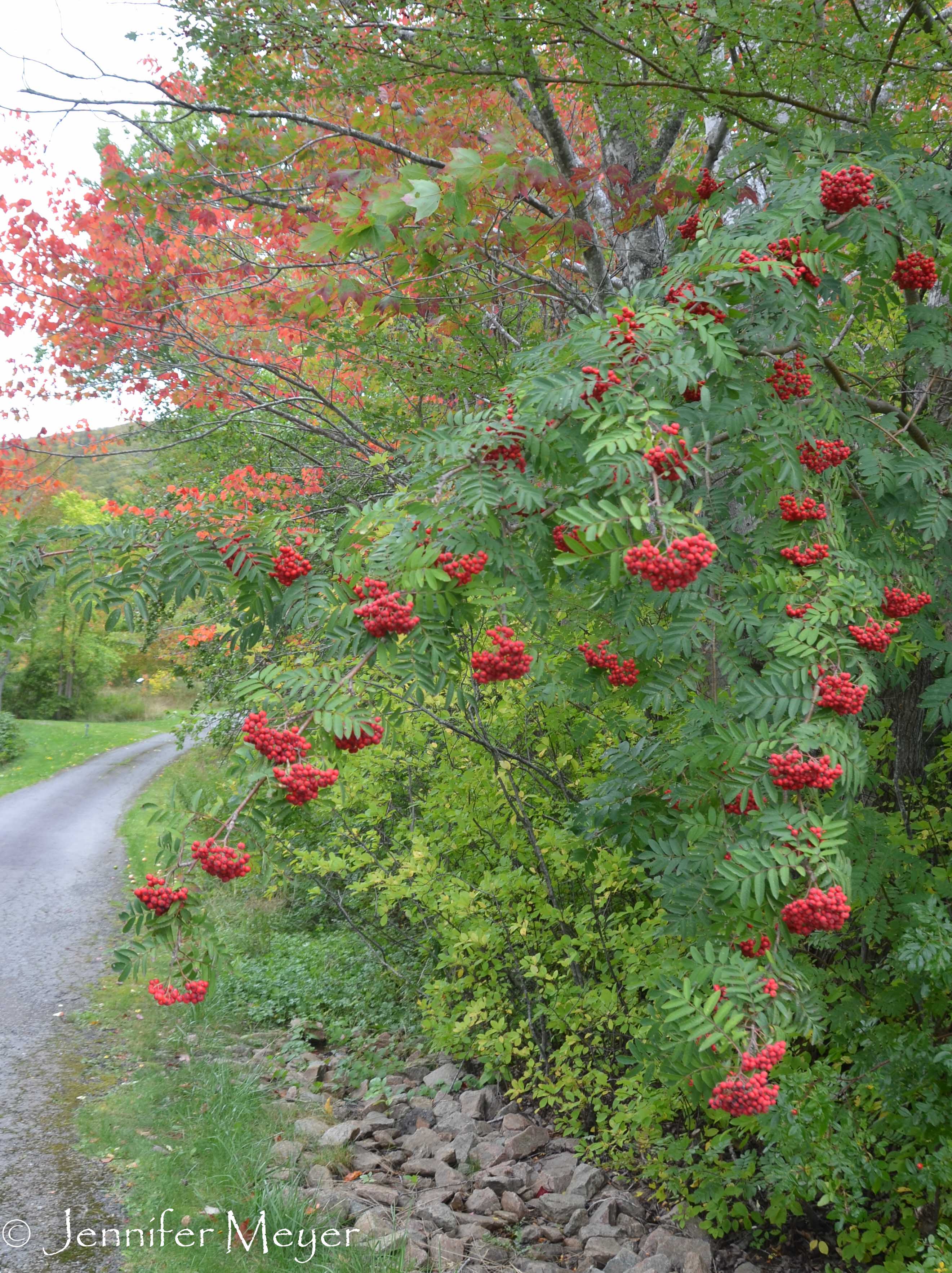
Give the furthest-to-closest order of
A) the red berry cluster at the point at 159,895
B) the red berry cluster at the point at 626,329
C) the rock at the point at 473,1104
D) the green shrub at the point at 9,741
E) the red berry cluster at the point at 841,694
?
the green shrub at the point at 9,741 < the rock at the point at 473,1104 < the red berry cluster at the point at 626,329 < the red berry cluster at the point at 841,694 < the red berry cluster at the point at 159,895

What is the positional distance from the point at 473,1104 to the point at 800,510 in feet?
14.5

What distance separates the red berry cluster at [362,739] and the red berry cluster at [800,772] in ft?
3.05

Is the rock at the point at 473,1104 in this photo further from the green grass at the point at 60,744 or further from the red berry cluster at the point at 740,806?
the green grass at the point at 60,744

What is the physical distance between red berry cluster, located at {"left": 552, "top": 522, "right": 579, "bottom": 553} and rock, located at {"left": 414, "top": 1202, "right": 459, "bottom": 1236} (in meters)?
3.55

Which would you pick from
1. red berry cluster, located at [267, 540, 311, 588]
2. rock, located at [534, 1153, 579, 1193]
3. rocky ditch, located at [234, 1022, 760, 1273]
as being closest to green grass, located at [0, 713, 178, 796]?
rocky ditch, located at [234, 1022, 760, 1273]

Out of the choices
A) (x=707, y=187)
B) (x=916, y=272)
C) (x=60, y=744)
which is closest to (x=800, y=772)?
(x=916, y=272)

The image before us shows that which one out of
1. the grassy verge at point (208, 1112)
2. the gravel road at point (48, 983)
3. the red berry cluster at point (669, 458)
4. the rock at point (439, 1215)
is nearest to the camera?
the red berry cluster at point (669, 458)

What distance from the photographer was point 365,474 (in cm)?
641

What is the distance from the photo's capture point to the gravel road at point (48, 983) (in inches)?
181

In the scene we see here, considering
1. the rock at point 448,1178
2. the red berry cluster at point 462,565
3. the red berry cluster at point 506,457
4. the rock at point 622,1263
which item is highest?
the red berry cluster at point 506,457

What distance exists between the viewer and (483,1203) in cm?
454

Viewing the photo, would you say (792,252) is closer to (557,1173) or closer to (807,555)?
(807,555)

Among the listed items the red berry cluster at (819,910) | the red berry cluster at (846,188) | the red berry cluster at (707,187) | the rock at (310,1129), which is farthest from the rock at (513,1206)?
the red berry cluster at (707,187)
